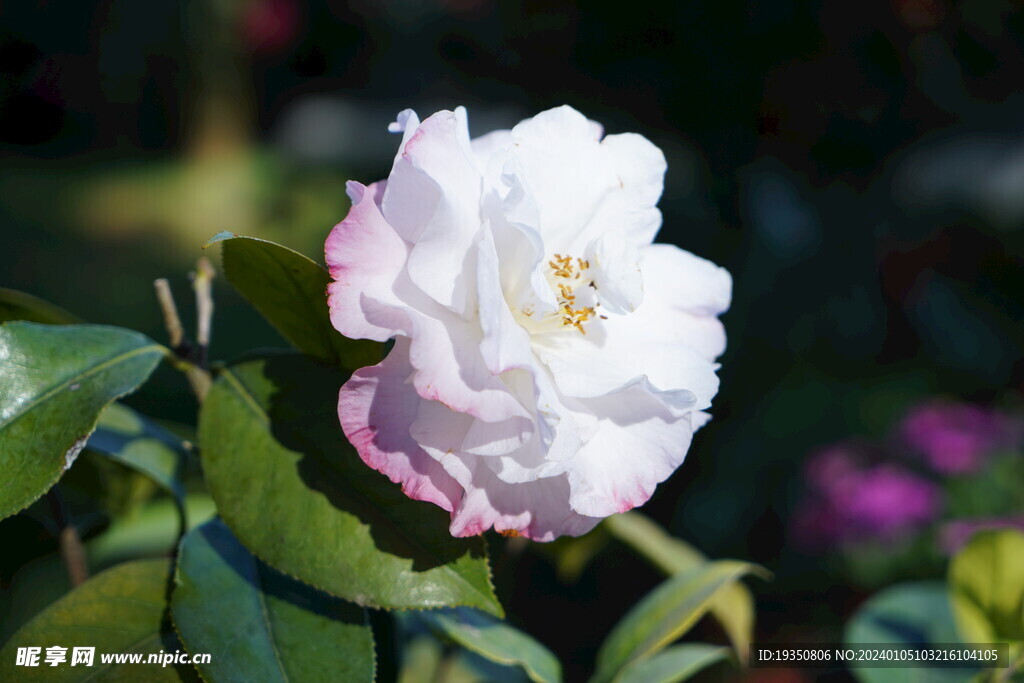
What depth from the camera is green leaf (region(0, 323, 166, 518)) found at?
15.5 inches

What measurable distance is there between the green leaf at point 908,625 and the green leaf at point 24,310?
2.16 feet

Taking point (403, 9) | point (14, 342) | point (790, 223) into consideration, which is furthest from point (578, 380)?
point (403, 9)

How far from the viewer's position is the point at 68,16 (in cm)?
337

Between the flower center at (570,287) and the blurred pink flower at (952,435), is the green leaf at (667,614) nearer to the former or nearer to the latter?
the flower center at (570,287)

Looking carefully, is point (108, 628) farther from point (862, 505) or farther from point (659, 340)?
point (862, 505)

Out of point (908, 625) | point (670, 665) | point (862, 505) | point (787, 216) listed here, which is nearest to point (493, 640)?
point (670, 665)

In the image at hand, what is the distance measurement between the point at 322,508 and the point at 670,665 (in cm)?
27

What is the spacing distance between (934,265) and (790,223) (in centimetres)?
32

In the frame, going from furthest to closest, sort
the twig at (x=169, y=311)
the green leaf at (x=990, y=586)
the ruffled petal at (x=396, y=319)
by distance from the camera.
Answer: the green leaf at (x=990, y=586) → the twig at (x=169, y=311) → the ruffled petal at (x=396, y=319)

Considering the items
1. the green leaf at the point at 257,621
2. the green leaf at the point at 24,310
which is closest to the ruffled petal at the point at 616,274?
the green leaf at the point at 257,621

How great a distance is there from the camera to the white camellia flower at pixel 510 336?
37 centimetres

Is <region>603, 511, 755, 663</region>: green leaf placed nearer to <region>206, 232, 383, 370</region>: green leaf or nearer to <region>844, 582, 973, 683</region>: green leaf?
<region>844, 582, 973, 683</region>: green leaf

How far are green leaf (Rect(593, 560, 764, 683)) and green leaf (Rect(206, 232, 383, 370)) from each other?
0.27 metres

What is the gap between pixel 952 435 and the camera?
1.52 metres
